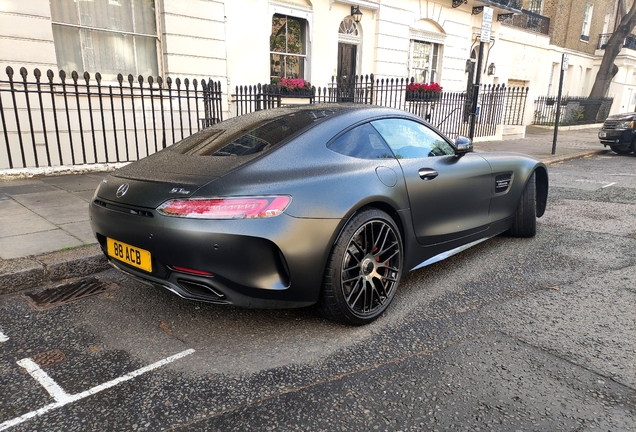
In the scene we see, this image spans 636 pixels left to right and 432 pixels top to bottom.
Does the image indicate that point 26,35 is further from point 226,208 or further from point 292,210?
point 292,210

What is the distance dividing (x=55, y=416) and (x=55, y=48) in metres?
7.88

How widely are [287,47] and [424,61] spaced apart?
20.3 feet

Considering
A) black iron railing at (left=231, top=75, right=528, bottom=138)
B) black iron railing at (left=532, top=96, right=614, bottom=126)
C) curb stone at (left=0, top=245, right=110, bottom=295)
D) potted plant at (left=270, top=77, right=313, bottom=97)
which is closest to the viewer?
curb stone at (left=0, top=245, right=110, bottom=295)

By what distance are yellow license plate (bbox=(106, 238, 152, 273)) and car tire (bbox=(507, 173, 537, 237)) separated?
3905mm

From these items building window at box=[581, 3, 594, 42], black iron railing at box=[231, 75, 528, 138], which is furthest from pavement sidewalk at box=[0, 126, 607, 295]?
building window at box=[581, 3, 594, 42]

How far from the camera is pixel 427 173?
3543 millimetres

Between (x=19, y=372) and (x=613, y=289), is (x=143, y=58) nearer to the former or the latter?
(x=19, y=372)

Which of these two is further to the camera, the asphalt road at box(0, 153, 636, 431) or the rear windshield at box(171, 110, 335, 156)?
the rear windshield at box(171, 110, 335, 156)

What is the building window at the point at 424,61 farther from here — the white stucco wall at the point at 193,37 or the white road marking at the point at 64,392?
the white road marking at the point at 64,392

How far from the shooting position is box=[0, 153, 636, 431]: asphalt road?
2.13 m

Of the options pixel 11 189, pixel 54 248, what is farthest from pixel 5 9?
pixel 54 248

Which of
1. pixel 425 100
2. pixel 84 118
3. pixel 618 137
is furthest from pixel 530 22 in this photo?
pixel 84 118

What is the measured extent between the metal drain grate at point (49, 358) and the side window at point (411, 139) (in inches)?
104

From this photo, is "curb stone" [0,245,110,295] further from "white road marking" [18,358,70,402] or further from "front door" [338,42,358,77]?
"front door" [338,42,358,77]
